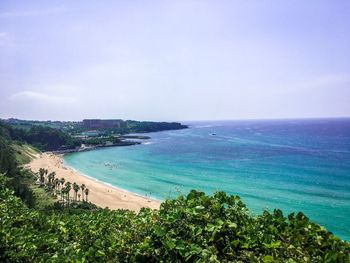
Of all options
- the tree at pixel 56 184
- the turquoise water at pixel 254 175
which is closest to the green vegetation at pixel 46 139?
the turquoise water at pixel 254 175

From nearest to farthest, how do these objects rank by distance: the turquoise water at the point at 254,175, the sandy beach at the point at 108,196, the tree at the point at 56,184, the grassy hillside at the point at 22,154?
the turquoise water at the point at 254,175, the sandy beach at the point at 108,196, the tree at the point at 56,184, the grassy hillside at the point at 22,154

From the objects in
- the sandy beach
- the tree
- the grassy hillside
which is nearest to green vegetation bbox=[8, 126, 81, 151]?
the grassy hillside

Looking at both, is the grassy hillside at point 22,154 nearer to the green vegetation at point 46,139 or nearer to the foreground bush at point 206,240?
the green vegetation at point 46,139

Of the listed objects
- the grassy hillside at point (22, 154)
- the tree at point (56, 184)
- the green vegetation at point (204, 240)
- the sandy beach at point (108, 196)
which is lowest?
the sandy beach at point (108, 196)

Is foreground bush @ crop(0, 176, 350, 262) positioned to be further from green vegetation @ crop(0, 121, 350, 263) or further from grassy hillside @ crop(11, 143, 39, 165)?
grassy hillside @ crop(11, 143, 39, 165)

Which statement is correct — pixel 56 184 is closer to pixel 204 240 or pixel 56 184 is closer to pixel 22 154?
pixel 22 154

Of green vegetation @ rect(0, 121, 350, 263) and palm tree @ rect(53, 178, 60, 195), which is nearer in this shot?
green vegetation @ rect(0, 121, 350, 263)

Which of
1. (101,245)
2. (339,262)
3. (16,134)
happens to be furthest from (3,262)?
(16,134)

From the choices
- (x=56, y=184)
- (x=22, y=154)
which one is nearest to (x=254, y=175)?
(x=56, y=184)

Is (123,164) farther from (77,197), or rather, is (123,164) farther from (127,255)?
(127,255)
